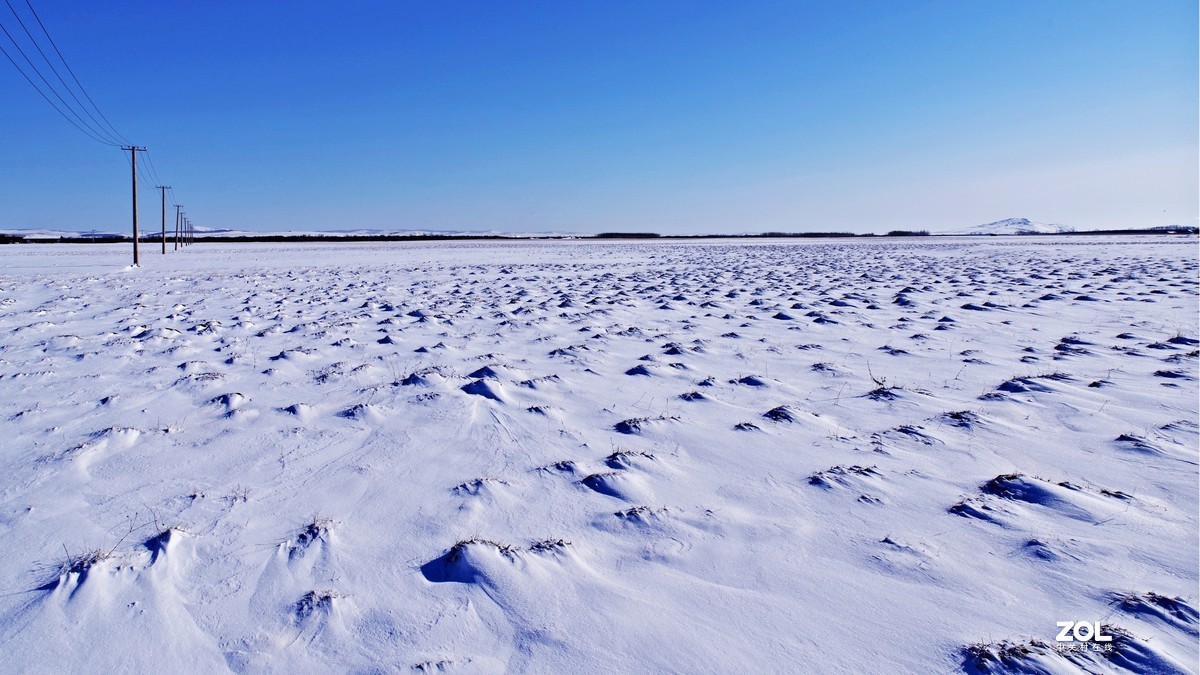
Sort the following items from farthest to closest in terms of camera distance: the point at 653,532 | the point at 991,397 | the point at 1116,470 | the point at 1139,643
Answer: the point at 991,397 → the point at 1116,470 → the point at 653,532 → the point at 1139,643

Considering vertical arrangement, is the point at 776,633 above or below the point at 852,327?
below

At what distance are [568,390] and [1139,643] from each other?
4235 millimetres

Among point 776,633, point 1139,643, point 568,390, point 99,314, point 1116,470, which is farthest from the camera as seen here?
point 99,314

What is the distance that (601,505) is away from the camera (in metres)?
3.54

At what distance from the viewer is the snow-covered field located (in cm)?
244

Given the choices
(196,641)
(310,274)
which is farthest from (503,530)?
(310,274)

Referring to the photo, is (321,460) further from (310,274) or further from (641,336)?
(310,274)

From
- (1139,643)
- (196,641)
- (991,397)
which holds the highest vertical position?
(991,397)

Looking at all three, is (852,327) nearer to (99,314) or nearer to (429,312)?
(429,312)

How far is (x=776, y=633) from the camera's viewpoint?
2467mm

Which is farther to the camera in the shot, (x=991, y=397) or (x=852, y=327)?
(x=852, y=327)

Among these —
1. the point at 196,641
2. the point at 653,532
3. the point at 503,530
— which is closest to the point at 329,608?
the point at 196,641

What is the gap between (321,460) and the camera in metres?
4.19

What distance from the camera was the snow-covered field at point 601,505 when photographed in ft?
7.99
